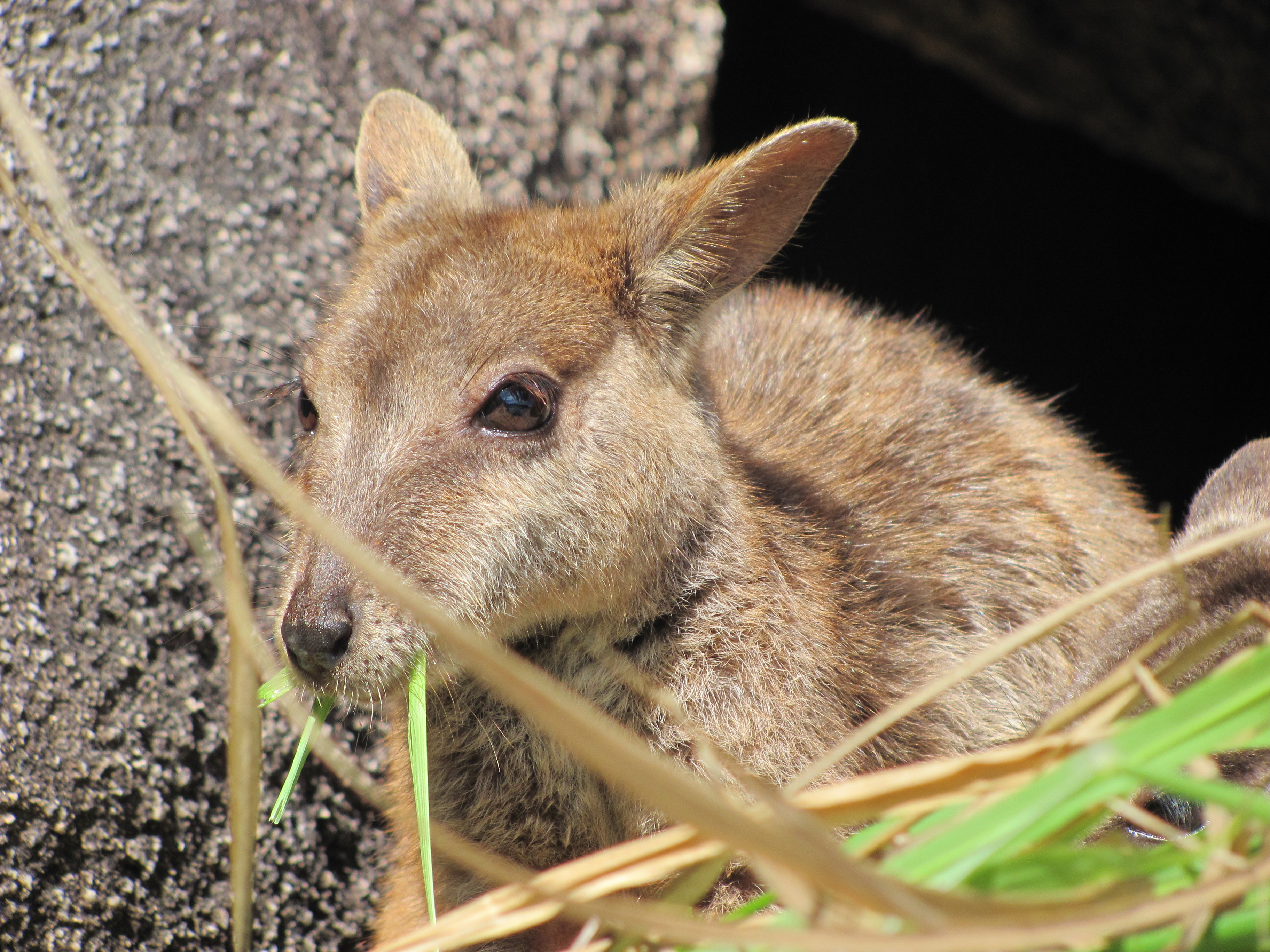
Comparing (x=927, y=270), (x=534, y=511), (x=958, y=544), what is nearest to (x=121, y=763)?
(x=534, y=511)

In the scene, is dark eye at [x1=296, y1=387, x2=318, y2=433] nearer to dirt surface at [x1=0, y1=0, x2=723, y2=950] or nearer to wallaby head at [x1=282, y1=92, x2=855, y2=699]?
Answer: wallaby head at [x1=282, y1=92, x2=855, y2=699]

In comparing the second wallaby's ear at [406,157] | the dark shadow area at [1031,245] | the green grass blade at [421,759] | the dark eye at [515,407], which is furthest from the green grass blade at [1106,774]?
the dark shadow area at [1031,245]

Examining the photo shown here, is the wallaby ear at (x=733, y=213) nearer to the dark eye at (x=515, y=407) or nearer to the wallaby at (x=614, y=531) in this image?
the wallaby at (x=614, y=531)

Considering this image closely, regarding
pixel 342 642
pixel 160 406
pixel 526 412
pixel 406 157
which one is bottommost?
pixel 160 406

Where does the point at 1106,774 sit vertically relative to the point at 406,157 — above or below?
below

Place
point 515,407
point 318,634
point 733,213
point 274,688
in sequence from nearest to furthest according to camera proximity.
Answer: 1. point 318,634
2. point 515,407
3. point 274,688
4. point 733,213

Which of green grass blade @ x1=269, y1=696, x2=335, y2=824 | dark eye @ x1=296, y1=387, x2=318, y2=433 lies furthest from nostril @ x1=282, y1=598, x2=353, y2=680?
dark eye @ x1=296, y1=387, x2=318, y2=433

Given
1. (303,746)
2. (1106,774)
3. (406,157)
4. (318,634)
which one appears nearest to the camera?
(1106,774)

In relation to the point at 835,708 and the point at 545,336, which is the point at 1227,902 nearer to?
the point at 835,708

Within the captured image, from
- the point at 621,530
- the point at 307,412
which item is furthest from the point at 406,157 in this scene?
the point at 621,530

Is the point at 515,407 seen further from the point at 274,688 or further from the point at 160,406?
the point at 160,406
